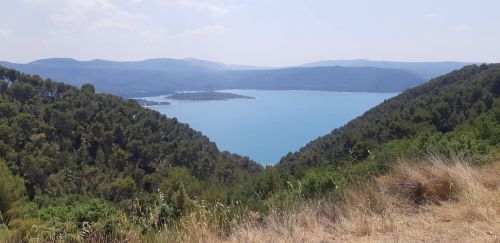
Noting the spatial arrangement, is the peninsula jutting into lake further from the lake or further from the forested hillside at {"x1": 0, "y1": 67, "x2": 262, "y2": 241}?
the forested hillside at {"x1": 0, "y1": 67, "x2": 262, "y2": 241}

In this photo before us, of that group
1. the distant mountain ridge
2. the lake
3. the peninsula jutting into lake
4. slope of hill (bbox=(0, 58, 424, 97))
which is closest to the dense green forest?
the lake

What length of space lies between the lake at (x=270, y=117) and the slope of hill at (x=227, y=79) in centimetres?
785

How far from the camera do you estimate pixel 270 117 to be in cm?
11712

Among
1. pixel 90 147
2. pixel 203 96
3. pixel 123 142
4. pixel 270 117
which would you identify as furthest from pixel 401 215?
pixel 203 96

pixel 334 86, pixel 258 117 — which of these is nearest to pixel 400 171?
pixel 258 117

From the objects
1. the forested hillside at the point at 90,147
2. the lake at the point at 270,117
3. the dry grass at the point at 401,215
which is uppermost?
the dry grass at the point at 401,215

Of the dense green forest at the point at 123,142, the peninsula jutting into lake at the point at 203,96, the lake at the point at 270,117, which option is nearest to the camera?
the dense green forest at the point at 123,142

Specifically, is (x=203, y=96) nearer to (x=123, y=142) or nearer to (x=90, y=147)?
(x=123, y=142)

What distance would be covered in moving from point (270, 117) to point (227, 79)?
8171cm

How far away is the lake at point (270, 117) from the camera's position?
85.6 metres

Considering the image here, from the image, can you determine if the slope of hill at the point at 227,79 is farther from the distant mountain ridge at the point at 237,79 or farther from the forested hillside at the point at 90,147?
the forested hillside at the point at 90,147

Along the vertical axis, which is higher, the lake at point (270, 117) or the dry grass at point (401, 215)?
the dry grass at point (401, 215)

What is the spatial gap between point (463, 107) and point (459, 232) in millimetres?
33030

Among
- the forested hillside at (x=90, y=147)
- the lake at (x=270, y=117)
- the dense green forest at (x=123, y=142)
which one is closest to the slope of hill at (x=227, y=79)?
the lake at (x=270, y=117)
